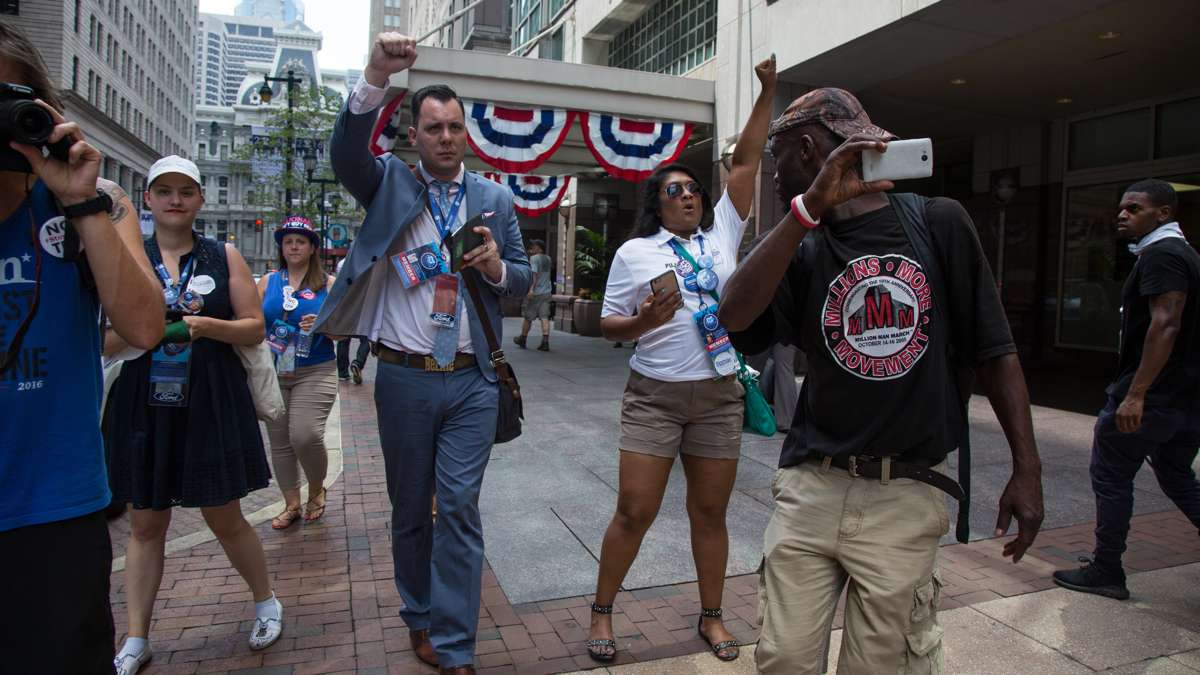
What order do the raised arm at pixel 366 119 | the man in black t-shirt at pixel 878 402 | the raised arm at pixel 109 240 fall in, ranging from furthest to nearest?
1. the raised arm at pixel 366 119
2. the man in black t-shirt at pixel 878 402
3. the raised arm at pixel 109 240

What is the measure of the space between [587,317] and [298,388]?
14397 mm

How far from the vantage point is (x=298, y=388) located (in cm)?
516

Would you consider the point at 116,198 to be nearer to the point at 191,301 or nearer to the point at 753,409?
the point at 191,301

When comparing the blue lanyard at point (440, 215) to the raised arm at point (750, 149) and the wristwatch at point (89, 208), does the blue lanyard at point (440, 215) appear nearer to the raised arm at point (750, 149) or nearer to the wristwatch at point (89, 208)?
the raised arm at point (750, 149)

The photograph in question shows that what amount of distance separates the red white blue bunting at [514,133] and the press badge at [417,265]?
8.28m

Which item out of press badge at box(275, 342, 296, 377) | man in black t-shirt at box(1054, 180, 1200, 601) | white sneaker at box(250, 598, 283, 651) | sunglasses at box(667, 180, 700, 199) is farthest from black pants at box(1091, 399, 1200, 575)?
press badge at box(275, 342, 296, 377)

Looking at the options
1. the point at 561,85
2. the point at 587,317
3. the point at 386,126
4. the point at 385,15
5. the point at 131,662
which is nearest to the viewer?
the point at 131,662

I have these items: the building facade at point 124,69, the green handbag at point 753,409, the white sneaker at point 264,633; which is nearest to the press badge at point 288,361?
the white sneaker at point 264,633

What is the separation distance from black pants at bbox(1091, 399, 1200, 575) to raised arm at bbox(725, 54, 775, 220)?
7.26ft

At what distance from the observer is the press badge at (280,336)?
5164mm

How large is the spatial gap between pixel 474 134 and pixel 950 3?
6.15 m

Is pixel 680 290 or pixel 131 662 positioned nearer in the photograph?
pixel 131 662

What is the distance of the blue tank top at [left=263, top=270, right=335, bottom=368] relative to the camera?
5.18 meters

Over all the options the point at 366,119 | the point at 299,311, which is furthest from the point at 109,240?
the point at 299,311
